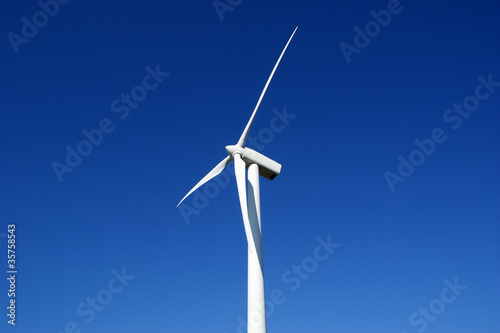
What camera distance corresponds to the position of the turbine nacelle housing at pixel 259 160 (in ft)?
78.3

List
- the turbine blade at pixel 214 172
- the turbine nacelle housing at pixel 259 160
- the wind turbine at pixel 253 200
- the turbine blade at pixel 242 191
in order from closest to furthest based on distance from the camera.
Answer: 1. the wind turbine at pixel 253 200
2. the turbine blade at pixel 242 191
3. the turbine nacelle housing at pixel 259 160
4. the turbine blade at pixel 214 172

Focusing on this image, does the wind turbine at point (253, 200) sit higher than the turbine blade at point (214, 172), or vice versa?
the turbine blade at point (214, 172)

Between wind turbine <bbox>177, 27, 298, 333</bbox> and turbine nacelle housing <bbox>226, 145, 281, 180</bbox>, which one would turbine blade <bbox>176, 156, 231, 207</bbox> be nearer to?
wind turbine <bbox>177, 27, 298, 333</bbox>

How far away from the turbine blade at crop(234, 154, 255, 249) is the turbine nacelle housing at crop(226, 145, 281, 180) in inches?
12.3

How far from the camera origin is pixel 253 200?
23.1 m

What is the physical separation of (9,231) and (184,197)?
33.6ft

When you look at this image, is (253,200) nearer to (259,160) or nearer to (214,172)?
(259,160)

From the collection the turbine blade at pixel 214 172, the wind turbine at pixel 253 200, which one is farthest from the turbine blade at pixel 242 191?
the turbine blade at pixel 214 172

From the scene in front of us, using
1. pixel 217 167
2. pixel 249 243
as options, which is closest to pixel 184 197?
pixel 217 167

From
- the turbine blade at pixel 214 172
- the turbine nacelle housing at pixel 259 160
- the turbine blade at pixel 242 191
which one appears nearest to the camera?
the turbine blade at pixel 242 191

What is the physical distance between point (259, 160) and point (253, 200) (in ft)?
7.82

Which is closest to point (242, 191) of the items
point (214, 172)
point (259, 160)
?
point (259, 160)

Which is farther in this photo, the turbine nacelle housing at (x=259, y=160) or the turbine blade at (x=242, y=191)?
the turbine nacelle housing at (x=259, y=160)

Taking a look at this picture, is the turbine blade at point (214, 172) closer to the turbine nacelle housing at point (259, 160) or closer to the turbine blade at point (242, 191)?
the turbine nacelle housing at point (259, 160)
